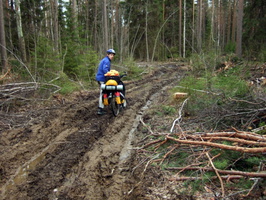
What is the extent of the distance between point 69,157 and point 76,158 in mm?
145

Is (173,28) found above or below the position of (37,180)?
above

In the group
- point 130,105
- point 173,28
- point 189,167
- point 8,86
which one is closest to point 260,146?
point 189,167

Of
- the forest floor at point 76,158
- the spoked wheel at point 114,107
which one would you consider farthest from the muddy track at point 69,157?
the spoked wheel at point 114,107

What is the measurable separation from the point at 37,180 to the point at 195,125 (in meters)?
3.42

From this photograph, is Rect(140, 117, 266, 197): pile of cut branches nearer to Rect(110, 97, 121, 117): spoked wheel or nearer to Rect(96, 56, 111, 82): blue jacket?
Rect(110, 97, 121, 117): spoked wheel

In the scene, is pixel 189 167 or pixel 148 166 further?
pixel 148 166

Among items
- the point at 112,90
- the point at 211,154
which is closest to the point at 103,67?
the point at 112,90

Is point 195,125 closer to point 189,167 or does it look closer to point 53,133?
point 189,167

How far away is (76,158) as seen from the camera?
419 centimetres

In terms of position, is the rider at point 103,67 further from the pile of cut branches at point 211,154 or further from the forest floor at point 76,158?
the pile of cut branches at point 211,154

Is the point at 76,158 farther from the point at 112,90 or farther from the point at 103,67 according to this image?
the point at 103,67

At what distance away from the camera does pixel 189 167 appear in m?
3.39

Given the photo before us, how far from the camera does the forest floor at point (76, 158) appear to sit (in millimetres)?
3201

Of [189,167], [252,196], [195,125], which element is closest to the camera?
[252,196]
